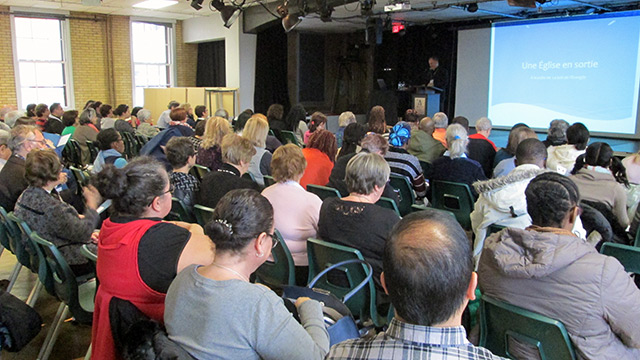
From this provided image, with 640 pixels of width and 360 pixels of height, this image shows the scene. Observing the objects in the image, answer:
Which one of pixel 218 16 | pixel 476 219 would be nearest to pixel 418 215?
pixel 476 219

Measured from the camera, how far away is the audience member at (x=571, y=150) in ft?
15.7

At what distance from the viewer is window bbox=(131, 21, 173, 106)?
44.6ft

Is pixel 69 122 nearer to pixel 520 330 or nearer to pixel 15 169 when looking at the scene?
pixel 15 169

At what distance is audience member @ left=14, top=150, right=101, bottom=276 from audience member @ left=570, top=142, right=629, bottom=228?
126 inches

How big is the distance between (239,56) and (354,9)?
3201mm

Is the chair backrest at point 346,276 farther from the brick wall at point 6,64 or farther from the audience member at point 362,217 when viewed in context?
the brick wall at point 6,64

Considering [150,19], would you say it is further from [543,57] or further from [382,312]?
[382,312]

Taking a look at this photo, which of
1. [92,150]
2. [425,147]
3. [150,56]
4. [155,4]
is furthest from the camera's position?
[150,56]

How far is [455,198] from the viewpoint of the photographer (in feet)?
14.4

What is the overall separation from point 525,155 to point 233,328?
2.80 metres

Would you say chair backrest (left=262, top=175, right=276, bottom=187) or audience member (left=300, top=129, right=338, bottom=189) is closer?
chair backrest (left=262, top=175, right=276, bottom=187)

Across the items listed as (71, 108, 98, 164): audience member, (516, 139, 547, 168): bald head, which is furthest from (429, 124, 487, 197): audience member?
(71, 108, 98, 164): audience member

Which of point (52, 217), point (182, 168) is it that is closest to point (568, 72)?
point (182, 168)

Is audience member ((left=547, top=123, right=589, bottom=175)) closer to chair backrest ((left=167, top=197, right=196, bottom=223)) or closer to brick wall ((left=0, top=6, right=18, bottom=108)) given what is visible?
chair backrest ((left=167, top=197, right=196, bottom=223))
